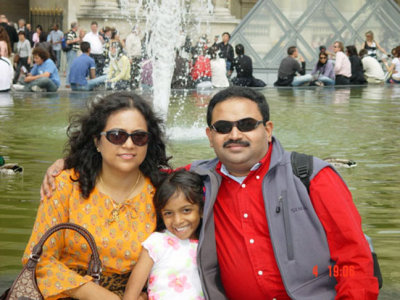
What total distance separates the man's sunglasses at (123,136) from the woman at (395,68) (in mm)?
17567

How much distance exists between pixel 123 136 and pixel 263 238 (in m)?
0.67

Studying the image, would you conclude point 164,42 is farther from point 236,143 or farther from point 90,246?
point 90,246

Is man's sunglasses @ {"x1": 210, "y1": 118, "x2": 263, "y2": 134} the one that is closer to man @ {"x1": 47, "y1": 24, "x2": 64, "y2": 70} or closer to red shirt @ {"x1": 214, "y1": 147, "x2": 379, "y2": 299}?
red shirt @ {"x1": 214, "y1": 147, "x2": 379, "y2": 299}

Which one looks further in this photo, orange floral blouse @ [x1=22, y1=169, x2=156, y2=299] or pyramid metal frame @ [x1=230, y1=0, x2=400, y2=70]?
pyramid metal frame @ [x1=230, y1=0, x2=400, y2=70]

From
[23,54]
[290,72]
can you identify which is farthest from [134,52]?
[290,72]

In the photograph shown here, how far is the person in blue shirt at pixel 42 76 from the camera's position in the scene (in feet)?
50.7

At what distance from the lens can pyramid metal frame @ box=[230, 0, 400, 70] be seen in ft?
72.0

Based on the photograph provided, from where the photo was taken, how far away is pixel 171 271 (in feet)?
9.48

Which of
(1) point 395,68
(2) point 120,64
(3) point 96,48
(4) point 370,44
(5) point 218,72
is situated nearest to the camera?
(2) point 120,64

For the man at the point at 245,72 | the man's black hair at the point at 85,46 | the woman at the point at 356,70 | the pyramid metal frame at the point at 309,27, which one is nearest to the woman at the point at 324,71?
the woman at the point at 356,70

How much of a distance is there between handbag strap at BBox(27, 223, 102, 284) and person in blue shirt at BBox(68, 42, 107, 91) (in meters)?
13.8

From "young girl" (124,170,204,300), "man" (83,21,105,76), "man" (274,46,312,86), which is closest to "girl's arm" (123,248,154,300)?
"young girl" (124,170,204,300)

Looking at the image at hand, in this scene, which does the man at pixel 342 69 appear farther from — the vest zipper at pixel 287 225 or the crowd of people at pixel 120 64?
the vest zipper at pixel 287 225

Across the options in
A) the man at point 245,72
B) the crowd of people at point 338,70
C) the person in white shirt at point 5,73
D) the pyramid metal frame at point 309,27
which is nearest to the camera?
the person in white shirt at point 5,73
